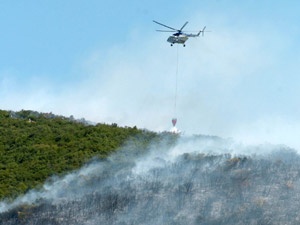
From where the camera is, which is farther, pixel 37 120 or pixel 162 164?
pixel 37 120

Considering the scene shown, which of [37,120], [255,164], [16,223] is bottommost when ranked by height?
[16,223]

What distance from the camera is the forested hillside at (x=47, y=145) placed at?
251 feet

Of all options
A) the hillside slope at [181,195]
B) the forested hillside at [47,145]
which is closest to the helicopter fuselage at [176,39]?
the forested hillside at [47,145]

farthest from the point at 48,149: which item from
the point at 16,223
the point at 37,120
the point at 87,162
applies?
the point at 16,223

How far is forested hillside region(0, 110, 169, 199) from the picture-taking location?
76.5 meters

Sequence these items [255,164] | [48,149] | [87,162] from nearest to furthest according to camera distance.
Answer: [255,164]
[87,162]
[48,149]

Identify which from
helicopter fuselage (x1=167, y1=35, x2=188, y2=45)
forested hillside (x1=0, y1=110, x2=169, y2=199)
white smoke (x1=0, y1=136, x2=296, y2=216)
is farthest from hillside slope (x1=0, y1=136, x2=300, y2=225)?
helicopter fuselage (x1=167, y1=35, x2=188, y2=45)

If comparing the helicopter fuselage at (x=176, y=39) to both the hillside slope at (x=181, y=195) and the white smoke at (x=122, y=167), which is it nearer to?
the white smoke at (x=122, y=167)

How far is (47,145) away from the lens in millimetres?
85500

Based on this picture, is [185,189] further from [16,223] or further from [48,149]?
[48,149]

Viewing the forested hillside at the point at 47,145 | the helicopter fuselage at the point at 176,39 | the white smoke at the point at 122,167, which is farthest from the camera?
the helicopter fuselage at the point at 176,39

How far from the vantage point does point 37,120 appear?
323ft

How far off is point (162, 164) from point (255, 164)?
26.2 ft

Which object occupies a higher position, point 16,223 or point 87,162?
point 87,162
